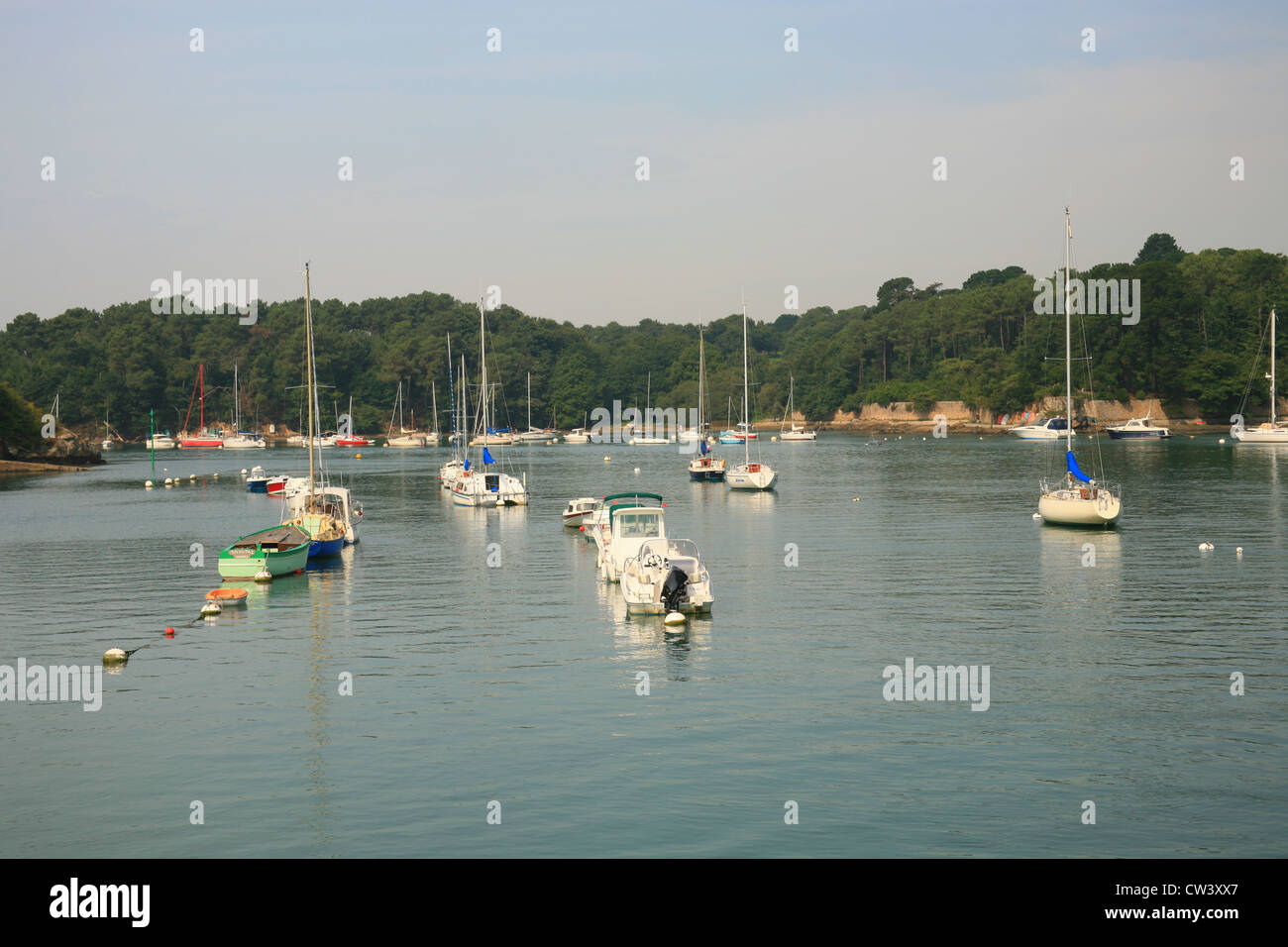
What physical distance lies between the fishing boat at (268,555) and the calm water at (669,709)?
153 centimetres

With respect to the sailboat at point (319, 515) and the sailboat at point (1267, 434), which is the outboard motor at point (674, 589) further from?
the sailboat at point (1267, 434)

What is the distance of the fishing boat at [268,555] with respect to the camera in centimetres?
5859

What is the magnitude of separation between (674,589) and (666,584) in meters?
0.39

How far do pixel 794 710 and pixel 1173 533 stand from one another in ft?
164

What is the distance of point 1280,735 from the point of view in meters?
29.2

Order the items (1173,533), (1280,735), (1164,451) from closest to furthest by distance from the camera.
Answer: (1280,735) < (1173,533) < (1164,451)

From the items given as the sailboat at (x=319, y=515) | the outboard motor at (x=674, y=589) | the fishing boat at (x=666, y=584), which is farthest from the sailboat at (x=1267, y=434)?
the outboard motor at (x=674, y=589)

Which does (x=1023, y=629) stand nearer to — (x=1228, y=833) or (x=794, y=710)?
(x=794, y=710)

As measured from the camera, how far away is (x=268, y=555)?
58750 millimetres

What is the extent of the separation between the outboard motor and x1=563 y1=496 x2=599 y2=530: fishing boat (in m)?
37.5

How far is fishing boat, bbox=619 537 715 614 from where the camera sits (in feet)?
152
